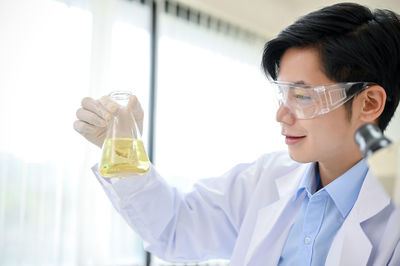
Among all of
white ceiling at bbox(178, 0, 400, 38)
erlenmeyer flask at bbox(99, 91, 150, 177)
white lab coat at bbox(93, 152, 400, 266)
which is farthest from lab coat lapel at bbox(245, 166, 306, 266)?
white ceiling at bbox(178, 0, 400, 38)

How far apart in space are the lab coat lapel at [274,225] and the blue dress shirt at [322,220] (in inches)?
1.3

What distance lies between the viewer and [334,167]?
1273 mm

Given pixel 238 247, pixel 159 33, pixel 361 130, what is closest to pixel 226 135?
pixel 159 33

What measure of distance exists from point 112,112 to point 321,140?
64cm

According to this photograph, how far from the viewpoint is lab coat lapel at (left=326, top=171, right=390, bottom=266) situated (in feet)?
3.50

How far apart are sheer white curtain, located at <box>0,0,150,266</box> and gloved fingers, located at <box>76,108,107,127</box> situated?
4.04 ft

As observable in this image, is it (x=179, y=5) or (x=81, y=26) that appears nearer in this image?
(x=81, y=26)

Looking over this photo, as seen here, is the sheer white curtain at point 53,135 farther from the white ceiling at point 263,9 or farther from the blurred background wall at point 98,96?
the white ceiling at point 263,9

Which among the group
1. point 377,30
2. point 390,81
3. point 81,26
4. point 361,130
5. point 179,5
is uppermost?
point 179,5

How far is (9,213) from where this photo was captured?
2094 mm

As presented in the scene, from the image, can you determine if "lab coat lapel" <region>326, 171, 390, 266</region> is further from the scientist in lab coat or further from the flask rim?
the flask rim

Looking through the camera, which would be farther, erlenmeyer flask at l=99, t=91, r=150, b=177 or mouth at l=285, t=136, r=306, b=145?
mouth at l=285, t=136, r=306, b=145

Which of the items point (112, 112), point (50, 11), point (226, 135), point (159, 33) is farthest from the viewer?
point (226, 135)

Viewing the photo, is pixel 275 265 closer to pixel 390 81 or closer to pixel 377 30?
pixel 390 81
